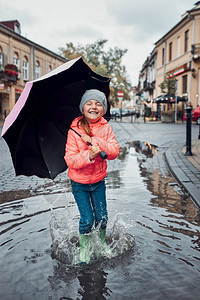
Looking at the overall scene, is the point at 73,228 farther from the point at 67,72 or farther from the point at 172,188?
the point at 172,188

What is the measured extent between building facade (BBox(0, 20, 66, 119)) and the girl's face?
23.5 metres

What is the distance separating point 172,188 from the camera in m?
5.48

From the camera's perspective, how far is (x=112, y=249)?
9.97ft

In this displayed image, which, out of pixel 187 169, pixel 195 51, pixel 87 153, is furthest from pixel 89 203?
pixel 195 51

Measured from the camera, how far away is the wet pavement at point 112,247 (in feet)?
7.91

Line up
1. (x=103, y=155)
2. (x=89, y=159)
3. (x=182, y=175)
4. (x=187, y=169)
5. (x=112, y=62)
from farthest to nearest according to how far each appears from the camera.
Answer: (x=112, y=62) < (x=187, y=169) < (x=182, y=175) < (x=89, y=159) < (x=103, y=155)

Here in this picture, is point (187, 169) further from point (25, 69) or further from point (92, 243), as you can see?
point (25, 69)

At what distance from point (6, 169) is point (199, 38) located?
83.9 ft

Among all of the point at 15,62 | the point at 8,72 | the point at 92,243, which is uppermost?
the point at 15,62

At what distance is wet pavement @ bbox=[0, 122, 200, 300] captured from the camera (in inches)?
95.0

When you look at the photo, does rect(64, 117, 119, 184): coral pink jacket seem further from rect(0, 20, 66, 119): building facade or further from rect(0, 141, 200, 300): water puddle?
rect(0, 20, 66, 119): building facade

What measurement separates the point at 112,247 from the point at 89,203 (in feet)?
2.15

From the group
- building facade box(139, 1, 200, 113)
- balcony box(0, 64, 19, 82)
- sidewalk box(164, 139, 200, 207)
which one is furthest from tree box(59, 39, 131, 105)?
sidewalk box(164, 139, 200, 207)

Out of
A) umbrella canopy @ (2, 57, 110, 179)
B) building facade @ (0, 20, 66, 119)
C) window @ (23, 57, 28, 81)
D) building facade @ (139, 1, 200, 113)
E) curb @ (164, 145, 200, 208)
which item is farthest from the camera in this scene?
window @ (23, 57, 28, 81)
